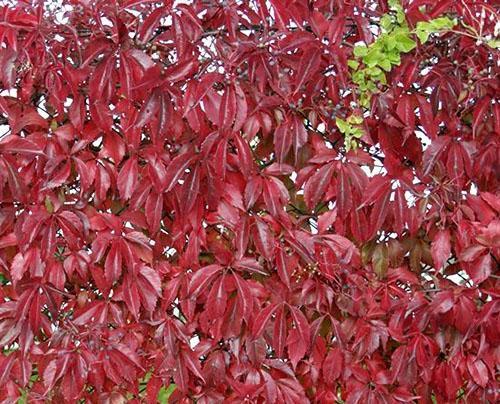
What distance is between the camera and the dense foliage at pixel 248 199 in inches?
77.5

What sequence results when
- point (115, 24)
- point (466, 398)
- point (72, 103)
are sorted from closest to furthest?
point (115, 24)
point (72, 103)
point (466, 398)

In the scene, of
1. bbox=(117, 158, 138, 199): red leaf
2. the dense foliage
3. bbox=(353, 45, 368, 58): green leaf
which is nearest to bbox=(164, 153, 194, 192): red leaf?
the dense foliage

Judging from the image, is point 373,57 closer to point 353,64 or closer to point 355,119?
point 353,64

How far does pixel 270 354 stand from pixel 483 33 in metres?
1.07

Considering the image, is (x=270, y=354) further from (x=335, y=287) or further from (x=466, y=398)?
(x=466, y=398)

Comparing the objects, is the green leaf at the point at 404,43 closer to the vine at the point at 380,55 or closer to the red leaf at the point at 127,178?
the vine at the point at 380,55

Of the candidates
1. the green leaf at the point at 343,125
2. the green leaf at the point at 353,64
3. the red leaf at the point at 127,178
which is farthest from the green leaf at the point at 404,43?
the red leaf at the point at 127,178

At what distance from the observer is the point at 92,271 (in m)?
2.03

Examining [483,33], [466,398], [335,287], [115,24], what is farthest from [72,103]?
[466,398]

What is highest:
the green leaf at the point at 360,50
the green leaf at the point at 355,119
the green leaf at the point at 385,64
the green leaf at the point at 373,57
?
the green leaf at the point at 360,50

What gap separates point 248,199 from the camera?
203 centimetres

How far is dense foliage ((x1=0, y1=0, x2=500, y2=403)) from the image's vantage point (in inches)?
77.5

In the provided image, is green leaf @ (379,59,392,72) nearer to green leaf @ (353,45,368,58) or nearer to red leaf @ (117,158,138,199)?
green leaf @ (353,45,368,58)

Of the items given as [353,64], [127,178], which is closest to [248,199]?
[127,178]
